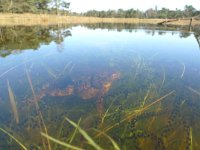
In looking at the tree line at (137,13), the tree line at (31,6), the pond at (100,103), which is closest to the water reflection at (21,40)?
the pond at (100,103)

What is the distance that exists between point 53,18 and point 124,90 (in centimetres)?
5117

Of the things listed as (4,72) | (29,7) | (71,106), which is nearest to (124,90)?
(71,106)

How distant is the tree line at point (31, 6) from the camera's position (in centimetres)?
4728

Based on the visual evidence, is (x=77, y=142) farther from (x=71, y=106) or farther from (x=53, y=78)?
(x=53, y=78)

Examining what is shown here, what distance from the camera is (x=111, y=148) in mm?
3934

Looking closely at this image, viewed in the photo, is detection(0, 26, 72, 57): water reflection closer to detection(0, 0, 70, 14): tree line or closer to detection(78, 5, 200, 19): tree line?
detection(0, 0, 70, 14): tree line

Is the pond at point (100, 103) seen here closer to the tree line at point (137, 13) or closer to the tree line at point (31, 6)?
the tree line at point (31, 6)

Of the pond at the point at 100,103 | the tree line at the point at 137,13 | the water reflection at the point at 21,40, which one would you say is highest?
the tree line at the point at 137,13

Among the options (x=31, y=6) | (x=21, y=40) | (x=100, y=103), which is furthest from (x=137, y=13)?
(x=100, y=103)

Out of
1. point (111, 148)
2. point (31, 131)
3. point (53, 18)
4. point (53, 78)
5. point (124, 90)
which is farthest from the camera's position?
point (53, 18)

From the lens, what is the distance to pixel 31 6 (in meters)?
56.9

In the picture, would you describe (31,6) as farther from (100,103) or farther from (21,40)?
(100,103)

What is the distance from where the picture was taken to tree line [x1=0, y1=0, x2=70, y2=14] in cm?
4728

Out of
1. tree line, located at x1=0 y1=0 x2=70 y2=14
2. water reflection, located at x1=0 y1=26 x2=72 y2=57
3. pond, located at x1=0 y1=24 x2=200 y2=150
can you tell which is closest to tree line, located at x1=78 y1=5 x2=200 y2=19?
tree line, located at x1=0 y1=0 x2=70 y2=14
